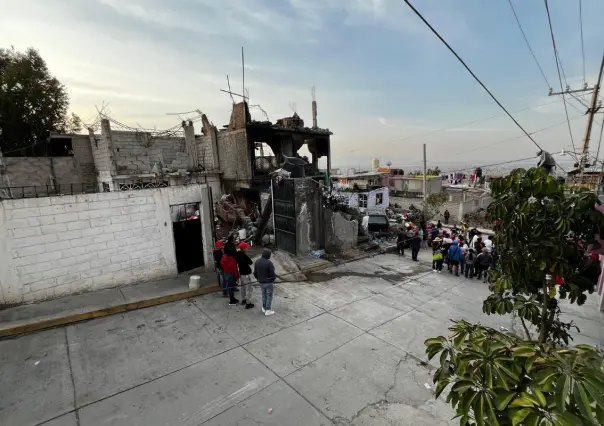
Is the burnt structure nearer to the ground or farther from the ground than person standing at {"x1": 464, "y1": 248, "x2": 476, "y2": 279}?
farther from the ground

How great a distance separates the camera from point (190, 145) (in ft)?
60.5

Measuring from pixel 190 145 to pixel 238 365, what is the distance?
16406 mm

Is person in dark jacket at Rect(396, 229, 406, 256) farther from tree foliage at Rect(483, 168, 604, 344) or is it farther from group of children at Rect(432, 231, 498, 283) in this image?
tree foliage at Rect(483, 168, 604, 344)

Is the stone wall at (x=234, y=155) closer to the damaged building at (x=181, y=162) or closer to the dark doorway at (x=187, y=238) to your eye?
the damaged building at (x=181, y=162)

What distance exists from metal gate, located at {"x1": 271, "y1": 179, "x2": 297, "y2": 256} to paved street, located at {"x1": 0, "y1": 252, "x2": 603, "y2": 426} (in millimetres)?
3626

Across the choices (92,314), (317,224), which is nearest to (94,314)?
(92,314)

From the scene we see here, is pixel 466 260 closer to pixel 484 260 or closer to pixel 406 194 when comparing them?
pixel 484 260

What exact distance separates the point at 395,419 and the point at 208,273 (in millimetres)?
6424

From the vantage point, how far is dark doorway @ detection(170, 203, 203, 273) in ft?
27.8

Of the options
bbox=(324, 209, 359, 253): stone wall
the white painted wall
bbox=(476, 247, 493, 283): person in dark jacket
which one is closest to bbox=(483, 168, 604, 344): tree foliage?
bbox=(476, 247, 493, 283): person in dark jacket

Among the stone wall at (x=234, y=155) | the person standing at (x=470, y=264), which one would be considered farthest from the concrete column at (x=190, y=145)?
the person standing at (x=470, y=264)

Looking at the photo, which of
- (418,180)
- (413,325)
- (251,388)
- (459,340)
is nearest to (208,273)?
(251,388)

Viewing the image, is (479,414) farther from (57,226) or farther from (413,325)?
(57,226)

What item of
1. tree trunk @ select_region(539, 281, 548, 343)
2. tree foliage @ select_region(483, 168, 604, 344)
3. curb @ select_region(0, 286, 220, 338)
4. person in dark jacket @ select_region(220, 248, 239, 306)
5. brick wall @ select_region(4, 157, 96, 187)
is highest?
brick wall @ select_region(4, 157, 96, 187)
